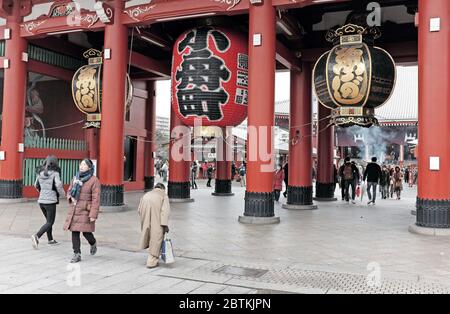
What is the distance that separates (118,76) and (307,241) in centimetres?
708

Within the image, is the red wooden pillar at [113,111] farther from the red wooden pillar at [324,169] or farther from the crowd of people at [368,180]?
the crowd of people at [368,180]

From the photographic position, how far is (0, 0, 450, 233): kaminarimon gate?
9109 millimetres

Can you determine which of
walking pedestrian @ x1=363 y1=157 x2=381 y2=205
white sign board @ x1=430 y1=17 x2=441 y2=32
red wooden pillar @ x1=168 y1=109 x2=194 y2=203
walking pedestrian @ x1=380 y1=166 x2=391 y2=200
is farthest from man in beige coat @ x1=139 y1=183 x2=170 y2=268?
walking pedestrian @ x1=380 y1=166 x2=391 y2=200

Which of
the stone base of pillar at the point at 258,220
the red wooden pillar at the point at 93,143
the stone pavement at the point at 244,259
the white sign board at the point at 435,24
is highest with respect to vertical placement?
the white sign board at the point at 435,24

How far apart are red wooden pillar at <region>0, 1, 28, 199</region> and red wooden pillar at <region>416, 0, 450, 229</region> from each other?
11566 millimetres

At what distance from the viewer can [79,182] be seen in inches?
254

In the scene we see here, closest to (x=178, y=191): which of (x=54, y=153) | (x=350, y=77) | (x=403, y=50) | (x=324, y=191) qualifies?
(x=54, y=153)

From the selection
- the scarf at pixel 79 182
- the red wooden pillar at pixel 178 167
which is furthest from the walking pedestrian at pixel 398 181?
the scarf at pixel 79 182

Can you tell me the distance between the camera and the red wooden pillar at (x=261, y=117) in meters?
10.3

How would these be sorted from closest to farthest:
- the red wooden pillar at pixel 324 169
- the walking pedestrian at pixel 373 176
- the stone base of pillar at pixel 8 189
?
1. the stone base of pillar at pixel 8 189
2. the walking pedestrian at pixel 373 176
3. the red wooden pillar at pixel 324 169

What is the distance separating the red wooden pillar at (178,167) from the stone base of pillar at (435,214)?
8.34m

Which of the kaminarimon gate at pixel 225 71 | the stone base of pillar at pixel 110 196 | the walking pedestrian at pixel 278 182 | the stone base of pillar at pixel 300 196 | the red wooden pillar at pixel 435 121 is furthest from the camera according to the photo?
the walking pedestrian at pixel 278 182

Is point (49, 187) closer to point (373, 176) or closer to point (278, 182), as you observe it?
point (278, 182)

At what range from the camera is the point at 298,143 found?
14172 mm
